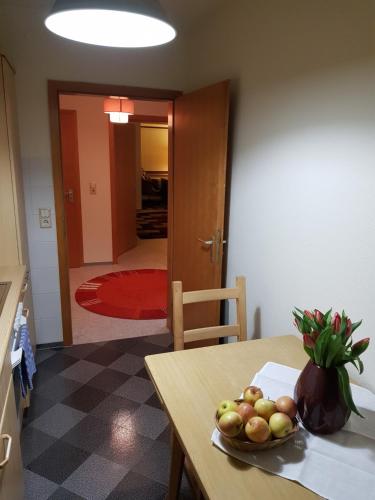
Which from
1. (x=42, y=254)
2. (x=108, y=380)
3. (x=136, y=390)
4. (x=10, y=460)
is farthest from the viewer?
(x=42, y=254)

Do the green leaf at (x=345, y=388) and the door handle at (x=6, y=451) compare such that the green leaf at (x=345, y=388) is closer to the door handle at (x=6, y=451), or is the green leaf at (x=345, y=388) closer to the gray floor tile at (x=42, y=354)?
the door handle at (x=6, y=451)

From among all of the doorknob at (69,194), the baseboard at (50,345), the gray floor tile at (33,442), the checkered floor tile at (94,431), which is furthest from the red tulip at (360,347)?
the doorknob at (69,194)

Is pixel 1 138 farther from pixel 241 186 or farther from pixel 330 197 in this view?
pixel 330 197

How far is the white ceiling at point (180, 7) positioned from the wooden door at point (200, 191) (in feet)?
1.60

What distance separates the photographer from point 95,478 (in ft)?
5.78

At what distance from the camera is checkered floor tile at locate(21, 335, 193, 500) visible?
1.72 metres

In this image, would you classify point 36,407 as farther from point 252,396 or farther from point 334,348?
point 334,348

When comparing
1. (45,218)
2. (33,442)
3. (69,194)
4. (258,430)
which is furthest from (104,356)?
(69,194)

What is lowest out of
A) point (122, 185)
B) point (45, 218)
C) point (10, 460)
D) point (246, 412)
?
point (10, 460)

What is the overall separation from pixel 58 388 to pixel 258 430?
189cm

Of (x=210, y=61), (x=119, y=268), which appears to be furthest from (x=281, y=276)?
(x=119, y=268)

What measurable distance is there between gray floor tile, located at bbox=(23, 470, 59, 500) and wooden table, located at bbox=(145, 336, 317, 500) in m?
0.57

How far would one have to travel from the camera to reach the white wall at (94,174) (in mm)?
4832

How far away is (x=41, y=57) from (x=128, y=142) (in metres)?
3.28
